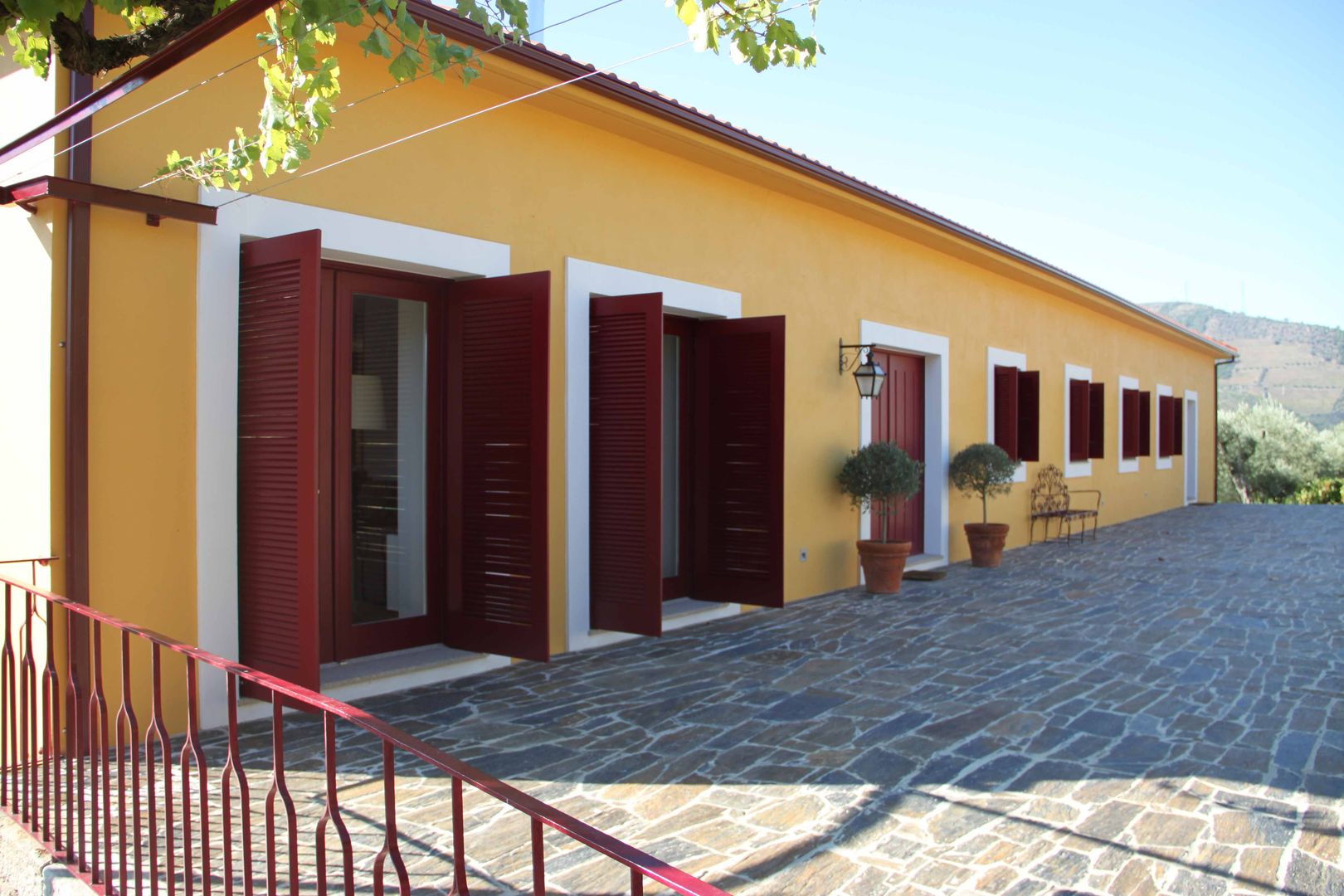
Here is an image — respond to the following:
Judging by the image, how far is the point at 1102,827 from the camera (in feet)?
11.9

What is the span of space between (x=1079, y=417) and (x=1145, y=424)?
4128 millimetres

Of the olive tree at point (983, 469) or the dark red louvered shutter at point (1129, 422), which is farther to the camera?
the dark red louvered shutter at point (1129, 422)

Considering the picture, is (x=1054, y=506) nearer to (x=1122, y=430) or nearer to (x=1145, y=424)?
(x=1122, y=430)

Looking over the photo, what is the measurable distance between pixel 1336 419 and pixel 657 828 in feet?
229

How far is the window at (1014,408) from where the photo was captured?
12.4 meters

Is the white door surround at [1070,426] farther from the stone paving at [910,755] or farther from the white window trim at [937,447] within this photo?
the stone paving at [910,755]

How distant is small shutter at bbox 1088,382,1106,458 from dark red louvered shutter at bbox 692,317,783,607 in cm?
1004

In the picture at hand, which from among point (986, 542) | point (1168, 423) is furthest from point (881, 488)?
point (1168, 423)

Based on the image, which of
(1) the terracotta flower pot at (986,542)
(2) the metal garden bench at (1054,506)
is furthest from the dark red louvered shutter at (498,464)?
(2) the metal garden bench at (1054,506)

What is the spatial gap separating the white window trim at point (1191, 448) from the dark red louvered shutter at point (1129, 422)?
5351 millimetres

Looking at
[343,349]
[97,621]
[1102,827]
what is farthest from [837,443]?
[97,621]

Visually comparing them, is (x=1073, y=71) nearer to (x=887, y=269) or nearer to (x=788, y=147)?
(x=887, y=269)

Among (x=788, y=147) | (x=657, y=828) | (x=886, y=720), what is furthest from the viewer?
(x=788, y=147)

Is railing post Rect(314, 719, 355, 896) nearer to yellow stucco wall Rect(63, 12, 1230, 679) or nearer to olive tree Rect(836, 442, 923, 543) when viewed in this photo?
yellow stucco wall Rect(63, 12, 1230, 679)
